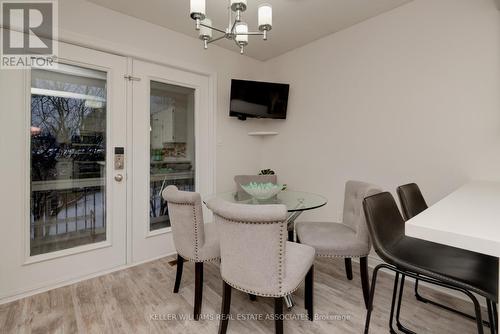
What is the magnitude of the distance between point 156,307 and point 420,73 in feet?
9.69

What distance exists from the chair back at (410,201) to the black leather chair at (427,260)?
0.37ft

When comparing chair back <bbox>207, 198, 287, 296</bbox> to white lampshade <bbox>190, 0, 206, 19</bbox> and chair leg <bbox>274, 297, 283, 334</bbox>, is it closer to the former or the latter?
chair leg <bbox>274, 297, 283, 334</bbox>

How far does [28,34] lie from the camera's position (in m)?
2.05

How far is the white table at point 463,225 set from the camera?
74cm

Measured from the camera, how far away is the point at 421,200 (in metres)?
1.78

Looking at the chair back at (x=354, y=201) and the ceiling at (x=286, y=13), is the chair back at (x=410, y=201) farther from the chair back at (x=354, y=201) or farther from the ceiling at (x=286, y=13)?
the ceiling at (x=286, y=13)

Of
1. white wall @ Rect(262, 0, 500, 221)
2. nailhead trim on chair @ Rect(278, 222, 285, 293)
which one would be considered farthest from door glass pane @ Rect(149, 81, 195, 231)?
nailhead trim on chair @ Rect(278, 222, 285, 293)

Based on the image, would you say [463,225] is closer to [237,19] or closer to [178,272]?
[237,19]

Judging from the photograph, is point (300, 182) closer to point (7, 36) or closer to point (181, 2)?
point (181, 2)

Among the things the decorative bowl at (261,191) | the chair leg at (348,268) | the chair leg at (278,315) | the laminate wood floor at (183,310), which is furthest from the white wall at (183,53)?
the chair leg at (278,315)

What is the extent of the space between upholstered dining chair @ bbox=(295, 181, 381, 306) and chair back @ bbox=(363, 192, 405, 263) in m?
0.32

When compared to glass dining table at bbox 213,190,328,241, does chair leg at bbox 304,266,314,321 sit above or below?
below

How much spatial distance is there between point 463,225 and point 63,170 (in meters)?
2.80

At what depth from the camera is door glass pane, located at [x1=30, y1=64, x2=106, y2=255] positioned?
2123 mm
